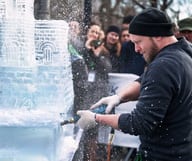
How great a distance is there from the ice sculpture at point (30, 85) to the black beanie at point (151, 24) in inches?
25.9

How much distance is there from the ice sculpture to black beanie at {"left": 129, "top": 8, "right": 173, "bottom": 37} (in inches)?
25.9

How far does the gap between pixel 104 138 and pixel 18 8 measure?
2.65 m

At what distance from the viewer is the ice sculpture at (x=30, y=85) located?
3.11 meters

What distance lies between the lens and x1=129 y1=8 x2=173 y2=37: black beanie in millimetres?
2904

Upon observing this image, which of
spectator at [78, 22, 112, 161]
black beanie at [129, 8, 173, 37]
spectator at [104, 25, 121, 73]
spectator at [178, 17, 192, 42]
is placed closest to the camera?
black beanie at [129, 8, 173, 37]

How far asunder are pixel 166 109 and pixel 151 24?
1.57 feet

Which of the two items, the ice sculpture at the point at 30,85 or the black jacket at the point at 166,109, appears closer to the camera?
A: the black jacket at the point at 166,109

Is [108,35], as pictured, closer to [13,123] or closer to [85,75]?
[85,75]

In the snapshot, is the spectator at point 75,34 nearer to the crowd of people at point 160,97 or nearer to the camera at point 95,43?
the camera at point 95,43

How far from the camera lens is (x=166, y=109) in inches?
111

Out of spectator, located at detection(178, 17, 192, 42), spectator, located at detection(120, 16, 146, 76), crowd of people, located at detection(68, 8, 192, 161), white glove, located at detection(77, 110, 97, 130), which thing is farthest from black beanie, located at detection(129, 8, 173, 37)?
spectator, located at detection(120, 16, 146, 76)

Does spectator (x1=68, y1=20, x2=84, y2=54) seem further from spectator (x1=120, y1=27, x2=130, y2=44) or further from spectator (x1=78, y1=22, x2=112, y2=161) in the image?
spectator (x1=120, y1=27, x2=130, y2=44)

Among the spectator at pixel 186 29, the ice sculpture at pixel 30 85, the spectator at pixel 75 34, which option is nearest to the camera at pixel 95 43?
the spectator at pixel 75 34

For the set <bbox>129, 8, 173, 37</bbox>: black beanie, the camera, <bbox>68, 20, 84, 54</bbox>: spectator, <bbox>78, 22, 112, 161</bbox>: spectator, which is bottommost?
<bbox>78, 22, 112, 161</bbox>: spectator
